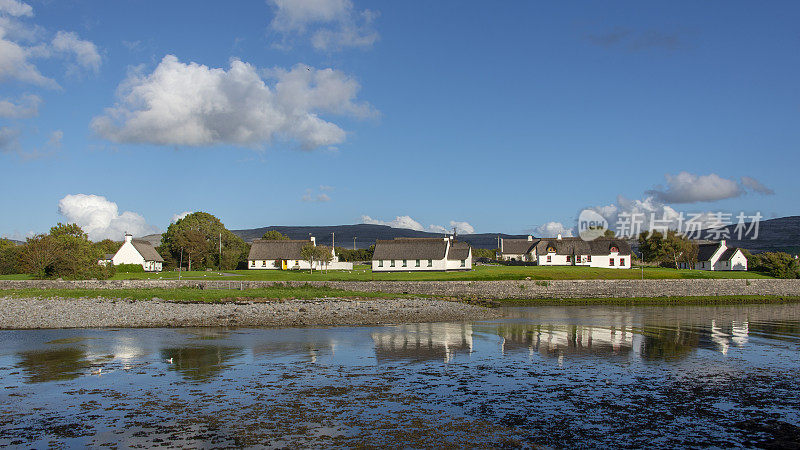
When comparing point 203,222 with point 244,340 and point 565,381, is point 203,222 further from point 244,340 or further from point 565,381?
point 565,381

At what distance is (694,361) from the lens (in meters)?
22.5

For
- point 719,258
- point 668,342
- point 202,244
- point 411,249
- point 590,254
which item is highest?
point 202,244

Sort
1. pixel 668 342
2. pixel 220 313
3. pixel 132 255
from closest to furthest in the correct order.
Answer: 1. pixel 668 342
2. pixel 220 313
3. pixel 132 255

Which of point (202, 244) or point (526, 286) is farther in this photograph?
point (202, 244)

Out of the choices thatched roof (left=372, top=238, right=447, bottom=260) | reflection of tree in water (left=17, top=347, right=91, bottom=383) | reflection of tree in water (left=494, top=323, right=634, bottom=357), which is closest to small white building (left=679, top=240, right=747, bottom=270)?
thatched roof (left=372, top=238, right=447, bottom=260)

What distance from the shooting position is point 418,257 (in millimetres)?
72000

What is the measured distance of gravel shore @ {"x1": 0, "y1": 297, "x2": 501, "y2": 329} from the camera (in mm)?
32375

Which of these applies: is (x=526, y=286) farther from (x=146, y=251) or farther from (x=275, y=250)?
(x=146, y=251)

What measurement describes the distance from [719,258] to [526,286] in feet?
131

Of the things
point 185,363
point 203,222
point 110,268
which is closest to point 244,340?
point 185,363

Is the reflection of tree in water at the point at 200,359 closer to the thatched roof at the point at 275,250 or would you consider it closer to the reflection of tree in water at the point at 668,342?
the reflection of tree in water at the point at 668,342

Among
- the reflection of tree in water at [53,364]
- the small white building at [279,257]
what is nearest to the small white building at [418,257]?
the small white building at [279,257]

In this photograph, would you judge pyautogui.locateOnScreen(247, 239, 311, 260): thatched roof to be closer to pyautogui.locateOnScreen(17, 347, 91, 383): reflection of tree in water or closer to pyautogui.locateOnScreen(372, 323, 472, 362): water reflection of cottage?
pyautogui.locateOnScreen(372, 323, 472, 362): water reflection of cottage

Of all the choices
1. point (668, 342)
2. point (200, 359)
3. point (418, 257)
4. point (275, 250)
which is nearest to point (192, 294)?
point (200, 359)
